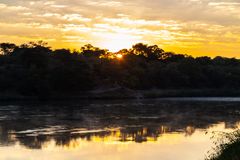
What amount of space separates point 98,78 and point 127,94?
1164 centimetres

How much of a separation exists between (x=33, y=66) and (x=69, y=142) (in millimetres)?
69857

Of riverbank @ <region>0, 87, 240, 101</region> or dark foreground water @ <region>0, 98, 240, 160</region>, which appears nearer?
dark foreground water @ <region>0, 98, 240, 160</region>

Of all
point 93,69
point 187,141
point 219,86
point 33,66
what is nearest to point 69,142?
point 187,141

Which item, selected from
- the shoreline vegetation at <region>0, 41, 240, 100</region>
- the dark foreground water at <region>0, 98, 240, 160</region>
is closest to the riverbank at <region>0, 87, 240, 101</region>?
the shoreline vegetation at <region>0, 41, 240, 100</region>

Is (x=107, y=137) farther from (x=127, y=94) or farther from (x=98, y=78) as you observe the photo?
(x=98, y=78)

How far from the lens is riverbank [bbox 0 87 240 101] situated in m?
96.3

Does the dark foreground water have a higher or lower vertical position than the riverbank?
higher

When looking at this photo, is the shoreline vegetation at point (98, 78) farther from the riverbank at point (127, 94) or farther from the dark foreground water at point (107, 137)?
the dark foreground water at point (107, 137)

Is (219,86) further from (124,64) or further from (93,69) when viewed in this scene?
(93,69)

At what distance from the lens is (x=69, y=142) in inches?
1342

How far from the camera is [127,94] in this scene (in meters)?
111

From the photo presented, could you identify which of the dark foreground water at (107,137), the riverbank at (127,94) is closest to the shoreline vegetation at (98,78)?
the riverbank at (127,94)

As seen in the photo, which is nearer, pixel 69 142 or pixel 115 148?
pixel 115 148

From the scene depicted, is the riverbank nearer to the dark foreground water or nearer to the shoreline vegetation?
the shoreline vegetation
